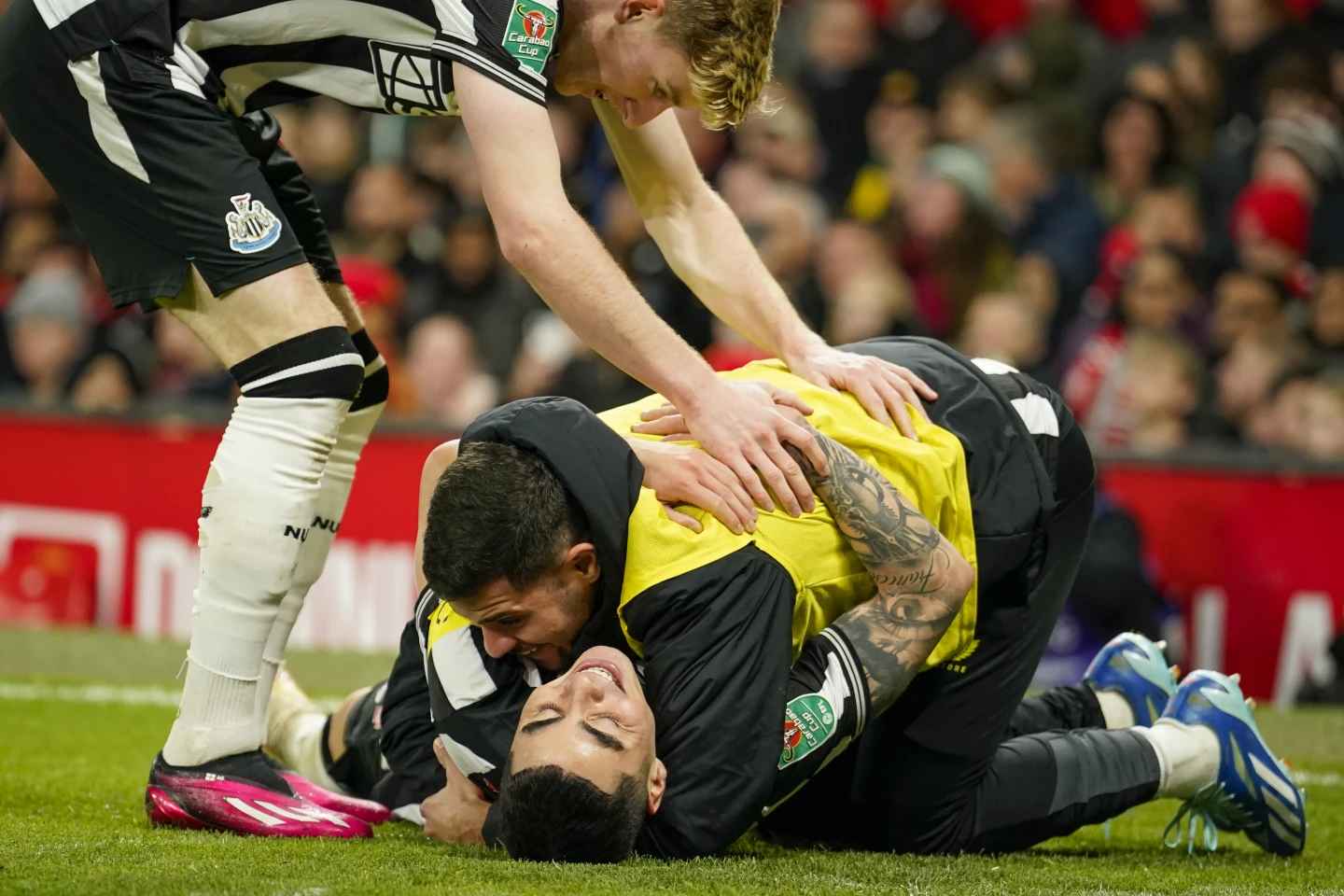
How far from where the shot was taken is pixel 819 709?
345cm

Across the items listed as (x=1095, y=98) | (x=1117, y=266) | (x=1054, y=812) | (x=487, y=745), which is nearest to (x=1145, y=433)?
(x=1117, y=266)

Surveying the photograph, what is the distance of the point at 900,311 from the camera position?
338 inches

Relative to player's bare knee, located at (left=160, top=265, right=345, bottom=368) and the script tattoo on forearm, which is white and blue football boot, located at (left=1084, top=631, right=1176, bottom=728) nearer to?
the script tattoo on forearm

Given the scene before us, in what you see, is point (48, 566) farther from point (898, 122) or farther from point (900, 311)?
point (898, 122)

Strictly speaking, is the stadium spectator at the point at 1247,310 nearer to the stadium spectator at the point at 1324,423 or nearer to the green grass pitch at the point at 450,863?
the stadium spectator at the point at 1324,423

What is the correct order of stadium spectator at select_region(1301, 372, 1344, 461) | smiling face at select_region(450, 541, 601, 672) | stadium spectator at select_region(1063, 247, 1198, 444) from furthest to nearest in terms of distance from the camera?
1. stadium spectator at select_region(1063, 247, 1198, 444)
2. stadium spectator at select_region(1301, 372, 1344, 461)
3. smiling face at select_region(450, 541, 601, 672)

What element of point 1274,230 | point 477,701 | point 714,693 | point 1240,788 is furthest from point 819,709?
point 1274,230

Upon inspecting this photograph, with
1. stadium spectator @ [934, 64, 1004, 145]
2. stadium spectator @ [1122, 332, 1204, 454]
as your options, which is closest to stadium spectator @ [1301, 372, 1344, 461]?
stadium spectator @ [1122, 332, 1204, 454]

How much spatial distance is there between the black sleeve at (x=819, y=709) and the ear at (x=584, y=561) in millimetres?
427

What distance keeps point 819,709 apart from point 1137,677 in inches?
56.8

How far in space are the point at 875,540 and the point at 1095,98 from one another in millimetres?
6687

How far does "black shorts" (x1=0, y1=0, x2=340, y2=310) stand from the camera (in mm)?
3736

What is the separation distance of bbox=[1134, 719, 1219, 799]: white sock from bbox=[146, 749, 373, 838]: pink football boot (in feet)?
5.73

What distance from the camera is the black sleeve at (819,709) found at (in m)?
3.43
